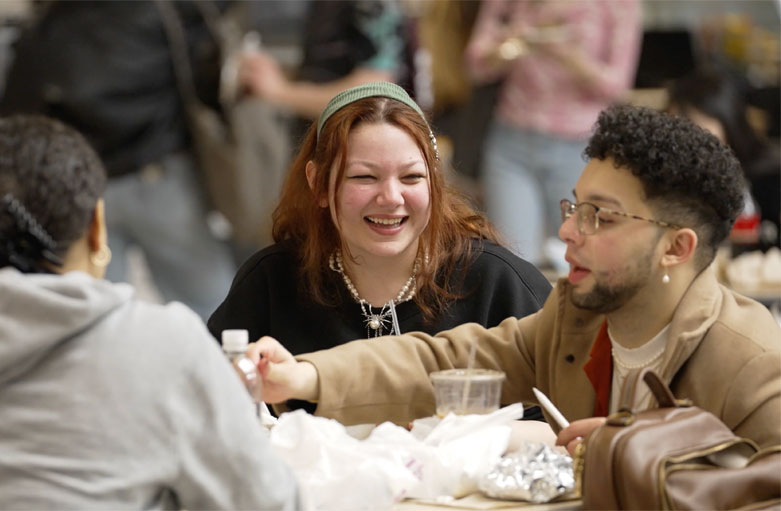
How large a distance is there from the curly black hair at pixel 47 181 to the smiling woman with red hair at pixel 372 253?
1.17m

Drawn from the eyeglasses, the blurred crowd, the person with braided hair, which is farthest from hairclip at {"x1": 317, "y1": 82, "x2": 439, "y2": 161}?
the blurred crowd

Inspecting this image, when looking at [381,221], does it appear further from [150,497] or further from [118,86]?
[118,86]

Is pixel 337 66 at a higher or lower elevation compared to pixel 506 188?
higher

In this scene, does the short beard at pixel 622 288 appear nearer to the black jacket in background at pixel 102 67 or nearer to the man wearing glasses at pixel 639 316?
the man wearing glasses at pixel 639 316

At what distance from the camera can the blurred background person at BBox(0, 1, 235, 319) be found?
521 cm

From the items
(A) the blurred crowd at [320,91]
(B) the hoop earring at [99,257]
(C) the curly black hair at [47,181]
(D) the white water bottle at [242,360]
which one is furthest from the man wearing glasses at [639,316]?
(A) the blurred crowd at [320,91]

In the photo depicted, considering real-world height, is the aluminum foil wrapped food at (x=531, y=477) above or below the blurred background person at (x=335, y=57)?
below

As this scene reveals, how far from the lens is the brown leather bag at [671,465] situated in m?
1.93

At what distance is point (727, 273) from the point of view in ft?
17.6

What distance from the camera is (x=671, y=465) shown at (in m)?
1.95

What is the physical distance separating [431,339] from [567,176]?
10.7 ft

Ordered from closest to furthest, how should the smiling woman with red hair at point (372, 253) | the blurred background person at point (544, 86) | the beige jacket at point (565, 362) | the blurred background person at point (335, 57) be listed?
the beige jacket at point (565, 362)
the smiling woman with red hair at point (372, 253)
the blurred background person at point (335, 57)
the blurred background person at point (544, 86)

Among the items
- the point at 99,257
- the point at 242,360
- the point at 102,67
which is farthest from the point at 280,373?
the point at 102,67

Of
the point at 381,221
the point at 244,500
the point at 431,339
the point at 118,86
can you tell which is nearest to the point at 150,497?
the point at 244,500
